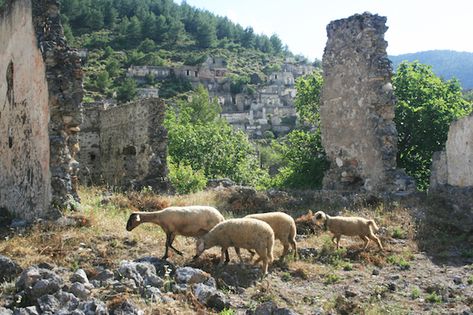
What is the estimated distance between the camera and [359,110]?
1619 cm

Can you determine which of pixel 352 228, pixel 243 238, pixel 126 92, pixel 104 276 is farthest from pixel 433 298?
pixel 126 92

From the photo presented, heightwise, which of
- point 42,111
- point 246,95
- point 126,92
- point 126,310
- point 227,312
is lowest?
point 227,312

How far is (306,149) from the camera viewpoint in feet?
82.5

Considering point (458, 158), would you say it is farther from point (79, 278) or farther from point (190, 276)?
point (79, 278)

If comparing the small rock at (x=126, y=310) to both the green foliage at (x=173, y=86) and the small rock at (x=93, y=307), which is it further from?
the green foliage at (x=173, y=86)

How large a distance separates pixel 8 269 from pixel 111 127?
14.5 m

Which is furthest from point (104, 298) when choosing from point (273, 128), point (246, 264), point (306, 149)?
point (273, 128)

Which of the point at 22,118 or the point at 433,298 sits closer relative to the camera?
the point at 433,298

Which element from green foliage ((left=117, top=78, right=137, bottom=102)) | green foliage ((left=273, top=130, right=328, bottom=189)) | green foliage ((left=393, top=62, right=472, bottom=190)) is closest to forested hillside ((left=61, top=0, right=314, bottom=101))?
green foliage ((left=117, top=78, right=137, bottom=102))

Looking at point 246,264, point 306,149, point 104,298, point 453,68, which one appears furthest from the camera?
point 453,68

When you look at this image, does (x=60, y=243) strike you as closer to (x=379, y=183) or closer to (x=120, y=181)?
(x=379, y=183)

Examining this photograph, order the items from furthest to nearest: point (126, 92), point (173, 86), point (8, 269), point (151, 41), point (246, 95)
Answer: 1. point (246, 95)
2. point (151, 41)
3. point (173, 86)
4. point (126, 92)
5. point (8, 269)

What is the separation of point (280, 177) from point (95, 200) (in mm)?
14260

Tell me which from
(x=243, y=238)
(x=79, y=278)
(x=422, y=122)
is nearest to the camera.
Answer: (x=79, y=278)
